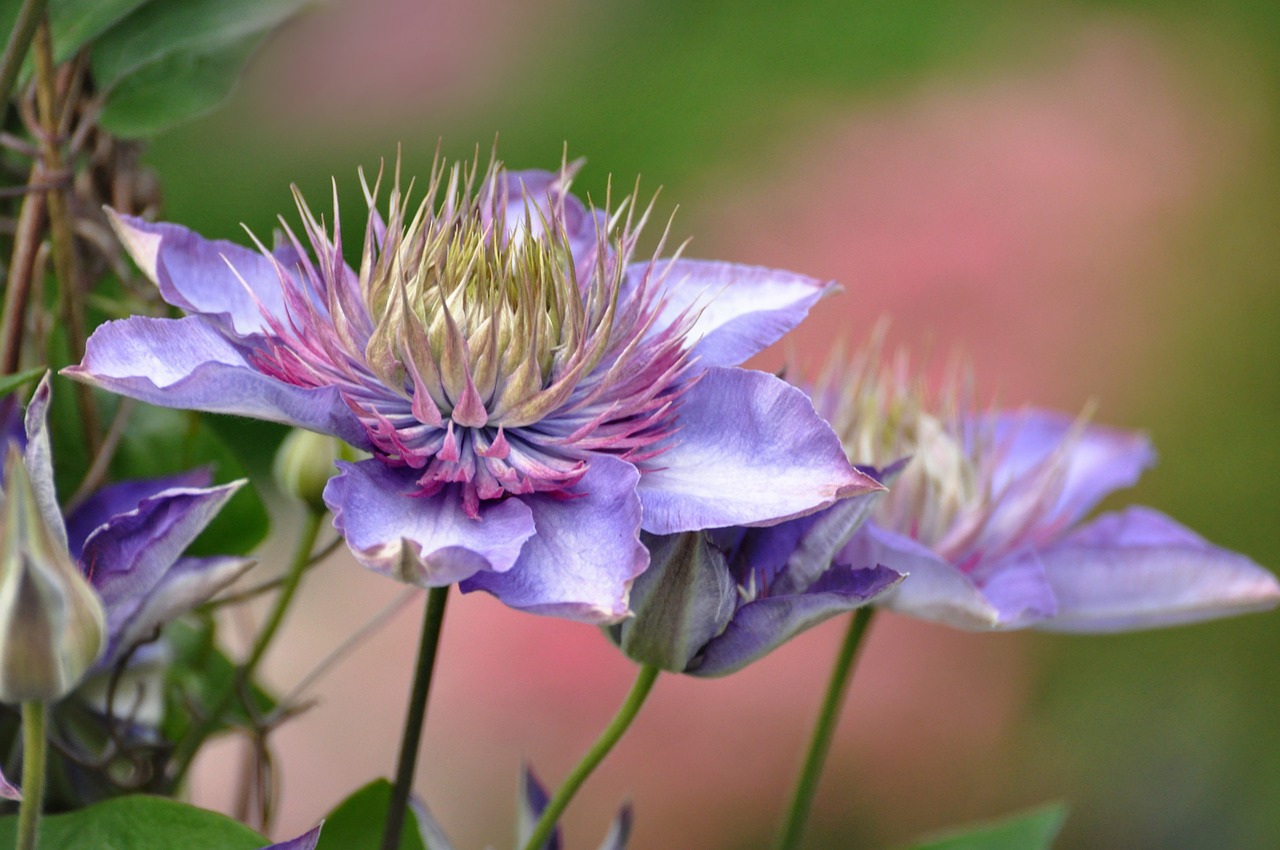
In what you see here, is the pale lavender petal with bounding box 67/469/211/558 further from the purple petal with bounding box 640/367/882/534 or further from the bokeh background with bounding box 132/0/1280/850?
the bokeh background with bounding box 132/0/1280/850

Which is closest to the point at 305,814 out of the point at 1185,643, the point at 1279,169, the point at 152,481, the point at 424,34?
the point at 1185,643

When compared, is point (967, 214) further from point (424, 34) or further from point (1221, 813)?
point (424, 34)

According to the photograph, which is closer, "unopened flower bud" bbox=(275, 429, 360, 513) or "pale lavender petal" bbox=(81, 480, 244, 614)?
"pale lavender petal" bbox=(81, 480, 244, 614)

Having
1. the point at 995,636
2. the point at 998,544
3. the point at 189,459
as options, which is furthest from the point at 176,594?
Result: the point at 995,636

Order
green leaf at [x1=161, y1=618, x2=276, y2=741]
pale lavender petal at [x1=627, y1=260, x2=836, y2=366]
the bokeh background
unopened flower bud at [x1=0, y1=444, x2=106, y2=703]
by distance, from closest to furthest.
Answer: unopened flower bud at [x1=0, y1=444, x2=106, y2=703], pale lavender petal at [x1=627, y1=260, x2=836, y2=366], green leaf at [x1=161, y1=618, x2=276, y2=741], the bokeh background

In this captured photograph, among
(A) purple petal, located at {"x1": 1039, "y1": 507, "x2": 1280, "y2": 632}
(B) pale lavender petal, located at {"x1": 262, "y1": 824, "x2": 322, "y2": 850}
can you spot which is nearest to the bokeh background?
(A) purple petal, located at {"x1": 1039, "y1": 507, "x2": 1280, "y2": 632}

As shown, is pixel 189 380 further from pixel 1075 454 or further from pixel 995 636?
pixel 995 636

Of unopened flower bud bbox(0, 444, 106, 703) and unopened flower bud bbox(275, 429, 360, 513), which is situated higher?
unopened flower bud bbox(0, 444, 106, 703)

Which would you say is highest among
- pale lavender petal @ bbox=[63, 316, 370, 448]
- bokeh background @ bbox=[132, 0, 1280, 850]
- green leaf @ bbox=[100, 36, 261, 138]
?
green leaf @ bbox=[100, 36, 261, 138]

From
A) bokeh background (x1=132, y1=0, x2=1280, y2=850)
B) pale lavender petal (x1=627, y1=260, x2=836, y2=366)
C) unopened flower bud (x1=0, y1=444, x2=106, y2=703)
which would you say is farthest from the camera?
bokeh background (x1=132, y1=0, x2=1280, y2=850)
